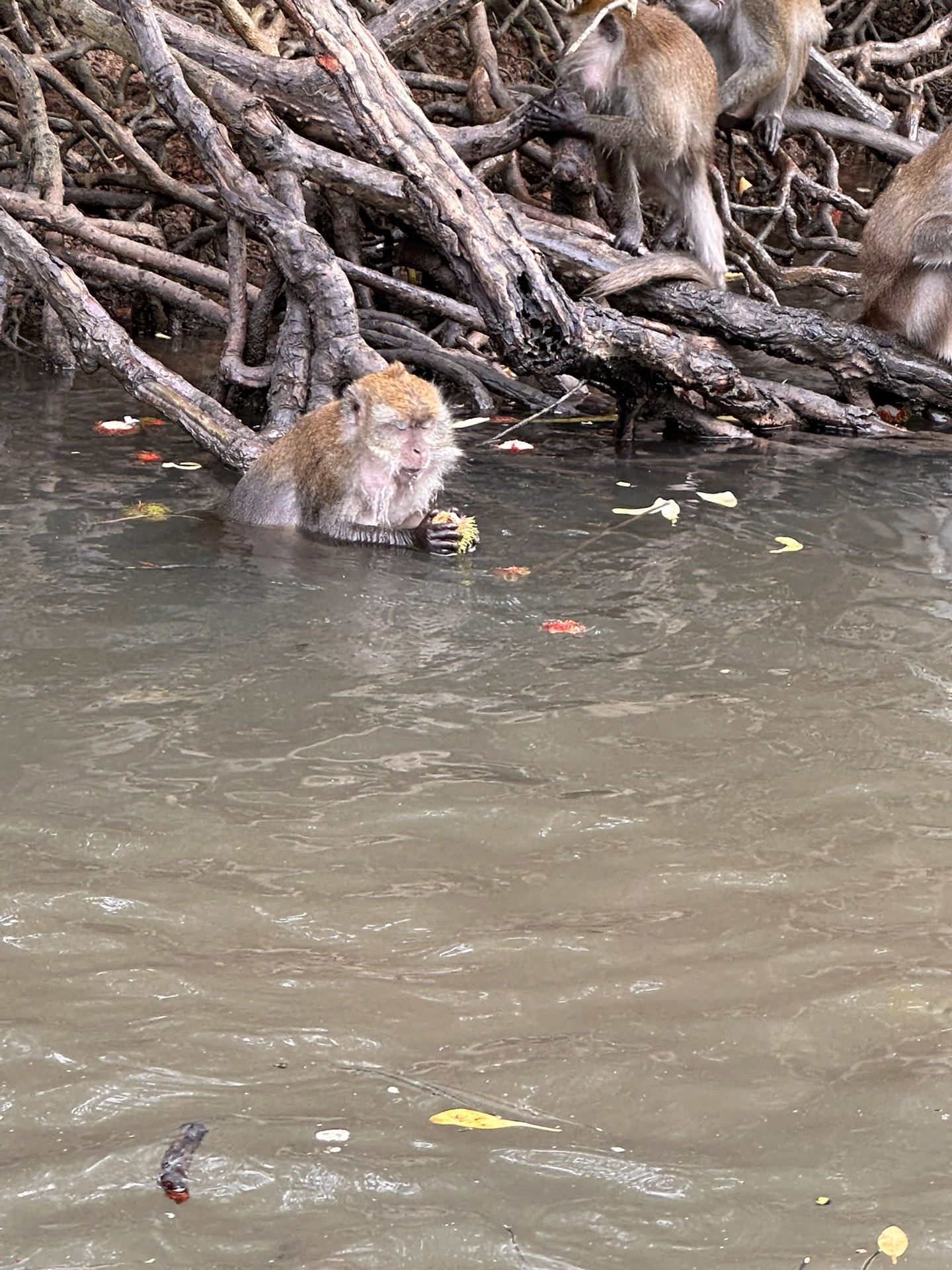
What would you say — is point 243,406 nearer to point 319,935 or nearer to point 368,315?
point 368,315

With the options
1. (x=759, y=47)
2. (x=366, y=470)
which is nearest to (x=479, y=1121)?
(x=366, y=470)

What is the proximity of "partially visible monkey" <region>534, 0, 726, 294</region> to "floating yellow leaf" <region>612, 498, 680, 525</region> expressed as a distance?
200 cm

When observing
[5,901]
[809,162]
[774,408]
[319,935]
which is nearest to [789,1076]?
[319,935]

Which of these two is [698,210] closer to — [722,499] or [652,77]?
[652,77]

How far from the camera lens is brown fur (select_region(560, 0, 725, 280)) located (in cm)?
764

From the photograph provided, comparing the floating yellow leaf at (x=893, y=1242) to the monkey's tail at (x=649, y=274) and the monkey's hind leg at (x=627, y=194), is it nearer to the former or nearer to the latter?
the monkey's tail at (x=649, y=274)

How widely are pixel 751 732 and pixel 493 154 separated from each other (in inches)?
198

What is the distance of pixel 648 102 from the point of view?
7648 mm

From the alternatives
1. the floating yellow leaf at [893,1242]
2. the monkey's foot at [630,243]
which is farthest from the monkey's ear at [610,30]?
the floating yellow leaf at [893,1242]

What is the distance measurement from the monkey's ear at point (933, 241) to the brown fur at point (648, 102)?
3.69 feet

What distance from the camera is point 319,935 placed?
9.23 feet

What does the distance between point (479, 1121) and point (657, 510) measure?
14.0 feet

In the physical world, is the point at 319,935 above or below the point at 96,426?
below

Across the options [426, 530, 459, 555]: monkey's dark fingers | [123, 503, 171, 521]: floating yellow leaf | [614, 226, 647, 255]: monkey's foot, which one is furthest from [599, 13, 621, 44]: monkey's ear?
[123, 503, 171, 521]: floating yellow leaf
